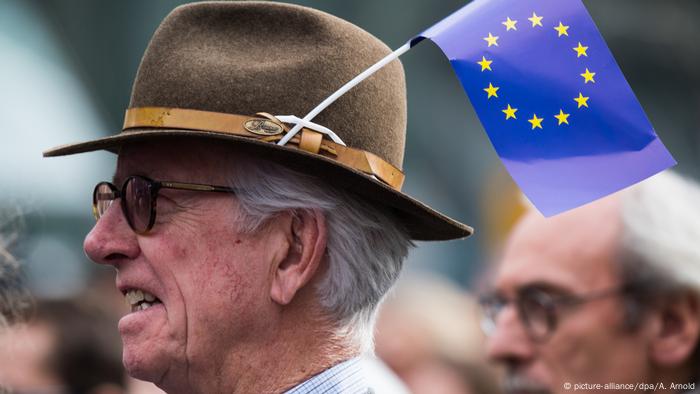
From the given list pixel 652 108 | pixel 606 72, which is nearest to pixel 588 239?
pixel 606 72

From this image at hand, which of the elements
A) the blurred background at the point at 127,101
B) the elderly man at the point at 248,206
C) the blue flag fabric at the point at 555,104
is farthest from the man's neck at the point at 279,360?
the blurred background at the point at 127,101

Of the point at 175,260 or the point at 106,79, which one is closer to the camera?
the point at 175,260

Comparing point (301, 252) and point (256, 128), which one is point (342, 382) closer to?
point (301, 252)

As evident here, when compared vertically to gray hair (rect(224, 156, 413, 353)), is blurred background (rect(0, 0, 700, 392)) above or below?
A: below

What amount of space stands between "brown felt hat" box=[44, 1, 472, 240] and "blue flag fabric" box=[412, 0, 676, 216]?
0.34m

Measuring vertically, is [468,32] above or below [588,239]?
above

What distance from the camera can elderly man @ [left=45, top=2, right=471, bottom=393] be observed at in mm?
3424

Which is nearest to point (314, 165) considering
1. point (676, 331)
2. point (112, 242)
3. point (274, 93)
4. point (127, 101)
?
point (274, 93)

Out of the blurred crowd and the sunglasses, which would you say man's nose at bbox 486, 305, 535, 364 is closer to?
the blurred crowd

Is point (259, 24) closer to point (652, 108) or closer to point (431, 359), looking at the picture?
point (431, 359)

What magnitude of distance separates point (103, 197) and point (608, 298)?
6.60 ft

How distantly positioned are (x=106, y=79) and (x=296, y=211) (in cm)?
1601

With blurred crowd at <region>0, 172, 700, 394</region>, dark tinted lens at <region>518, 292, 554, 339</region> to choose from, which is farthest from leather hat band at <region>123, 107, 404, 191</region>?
dark tinted lens at <region>518, 292, 554, 339</region>

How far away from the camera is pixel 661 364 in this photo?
178 inches
